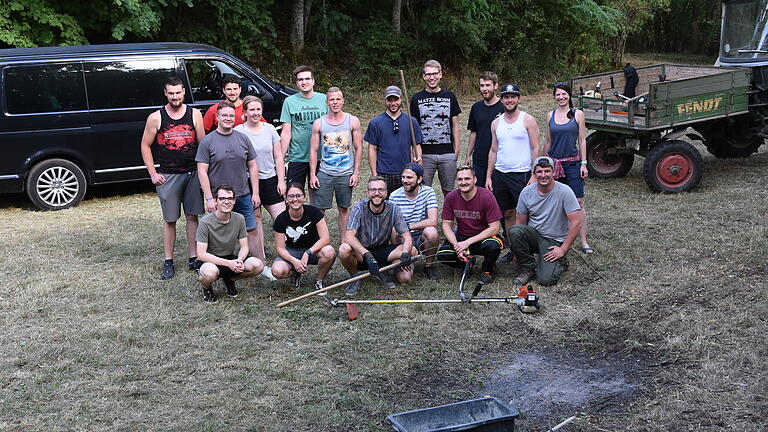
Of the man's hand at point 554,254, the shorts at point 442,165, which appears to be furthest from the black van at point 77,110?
the man's hand at point 554,254

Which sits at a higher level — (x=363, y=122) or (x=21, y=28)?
(x=21, y=28)

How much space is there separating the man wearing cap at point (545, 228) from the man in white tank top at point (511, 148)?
31 centimetres

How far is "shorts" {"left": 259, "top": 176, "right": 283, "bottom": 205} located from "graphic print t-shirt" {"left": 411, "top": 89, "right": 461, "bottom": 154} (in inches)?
54.6

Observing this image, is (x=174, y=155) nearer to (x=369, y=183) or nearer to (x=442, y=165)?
(x=369, y=183)

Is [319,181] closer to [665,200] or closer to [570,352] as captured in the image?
[570,352]

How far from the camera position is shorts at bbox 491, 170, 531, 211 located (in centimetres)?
716

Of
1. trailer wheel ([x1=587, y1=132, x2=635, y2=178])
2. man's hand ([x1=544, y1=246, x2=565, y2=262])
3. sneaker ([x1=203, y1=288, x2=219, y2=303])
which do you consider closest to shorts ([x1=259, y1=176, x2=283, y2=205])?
sneaker ([x1=203, y1=288, x2=219, y2=303])

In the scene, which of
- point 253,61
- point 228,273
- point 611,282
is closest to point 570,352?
point 611,282

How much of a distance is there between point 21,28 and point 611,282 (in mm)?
10028

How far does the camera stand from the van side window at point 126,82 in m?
9.65

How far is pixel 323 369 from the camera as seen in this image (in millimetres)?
5098

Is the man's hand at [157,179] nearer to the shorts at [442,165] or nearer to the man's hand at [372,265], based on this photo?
the man's hand at [372,265]

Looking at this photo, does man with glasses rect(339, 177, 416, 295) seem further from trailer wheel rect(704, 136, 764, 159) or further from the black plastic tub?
trailer wheel rect(704, 136, 764, 159)

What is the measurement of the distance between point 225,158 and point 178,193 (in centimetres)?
63
